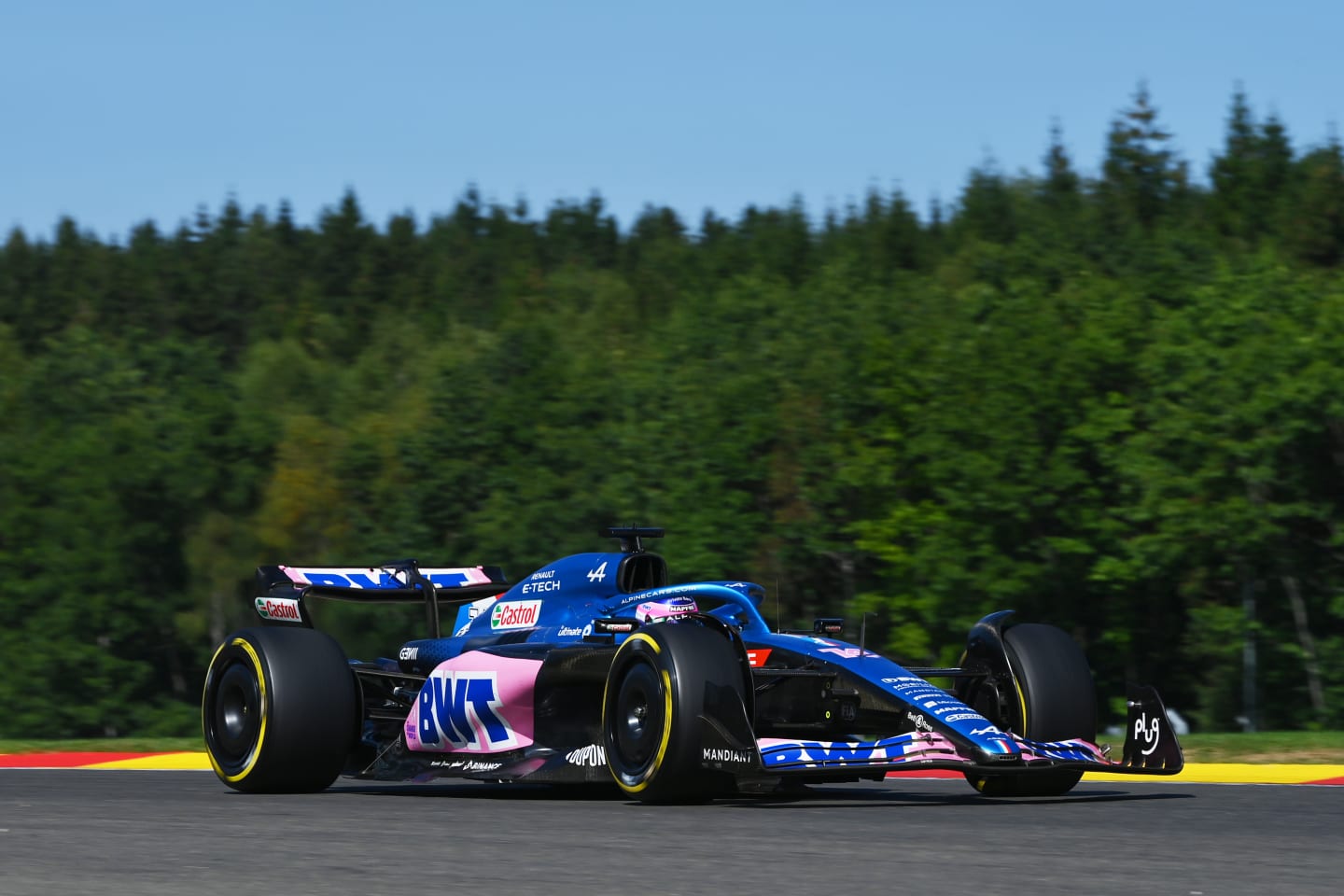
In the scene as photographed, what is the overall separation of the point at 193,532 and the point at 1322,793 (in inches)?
2338

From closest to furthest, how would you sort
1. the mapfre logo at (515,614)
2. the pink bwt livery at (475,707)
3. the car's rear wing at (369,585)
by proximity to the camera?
1. the pink bwt livery at (475,707)
2. the mapfre logo at (515,614)
3. the car's rear wing at (369,585)

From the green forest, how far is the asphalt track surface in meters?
18.6

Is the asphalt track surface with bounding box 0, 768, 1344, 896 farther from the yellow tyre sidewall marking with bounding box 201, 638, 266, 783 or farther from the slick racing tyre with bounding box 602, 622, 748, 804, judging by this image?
the yellow tyre sidewall marking with bounding box 201, 638, 266, 783

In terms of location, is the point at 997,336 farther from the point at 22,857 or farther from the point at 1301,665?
the point at 22,857

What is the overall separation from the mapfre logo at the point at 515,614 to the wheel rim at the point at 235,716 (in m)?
1.58

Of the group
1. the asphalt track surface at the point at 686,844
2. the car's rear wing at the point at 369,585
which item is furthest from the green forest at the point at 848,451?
the asphalt track surface at the point at 686,844

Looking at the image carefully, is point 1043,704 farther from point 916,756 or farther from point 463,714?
point 463,714

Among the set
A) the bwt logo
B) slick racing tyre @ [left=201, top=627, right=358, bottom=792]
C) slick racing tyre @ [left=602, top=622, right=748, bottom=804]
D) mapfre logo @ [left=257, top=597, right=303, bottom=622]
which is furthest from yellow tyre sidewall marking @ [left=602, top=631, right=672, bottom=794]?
mapfre logo @ [left=257, top=597, right=303, bottom=622]

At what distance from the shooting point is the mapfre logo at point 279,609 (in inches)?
505

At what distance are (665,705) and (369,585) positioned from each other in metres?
4.57

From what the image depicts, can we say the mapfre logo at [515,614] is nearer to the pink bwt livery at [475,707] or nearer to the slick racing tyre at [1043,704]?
the pink bwt livery at [475,707]

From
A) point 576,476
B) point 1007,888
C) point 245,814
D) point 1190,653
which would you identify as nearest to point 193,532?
point 576,476

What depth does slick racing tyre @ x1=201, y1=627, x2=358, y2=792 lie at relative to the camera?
11.1m

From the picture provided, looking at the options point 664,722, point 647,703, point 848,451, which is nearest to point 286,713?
point 647,703
